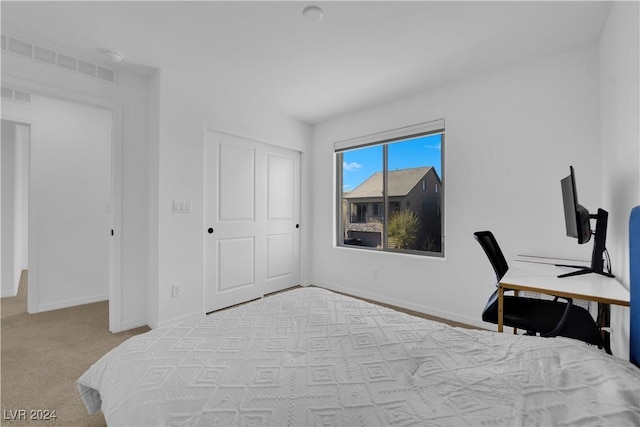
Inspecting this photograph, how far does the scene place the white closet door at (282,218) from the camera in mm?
3869

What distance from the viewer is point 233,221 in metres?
3.43

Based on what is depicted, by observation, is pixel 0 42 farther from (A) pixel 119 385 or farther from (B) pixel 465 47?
(B) pixel 465 47

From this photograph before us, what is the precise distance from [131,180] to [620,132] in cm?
385

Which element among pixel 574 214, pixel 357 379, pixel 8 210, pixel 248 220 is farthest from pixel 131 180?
pixel 574 214

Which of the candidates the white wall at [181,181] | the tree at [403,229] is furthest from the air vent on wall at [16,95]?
the tree at [403,229]

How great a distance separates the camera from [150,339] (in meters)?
1.27

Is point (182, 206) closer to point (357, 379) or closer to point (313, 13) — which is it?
point (313, 13)

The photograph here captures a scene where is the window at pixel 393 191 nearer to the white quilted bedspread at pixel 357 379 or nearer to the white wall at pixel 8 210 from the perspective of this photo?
the white quilted bedspread at pixel 357 379

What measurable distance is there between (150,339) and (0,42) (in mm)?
2627

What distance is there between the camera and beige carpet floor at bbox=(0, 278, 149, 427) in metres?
1.65

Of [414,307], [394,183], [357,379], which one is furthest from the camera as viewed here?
[394,183]

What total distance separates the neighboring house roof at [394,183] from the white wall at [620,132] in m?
1.54

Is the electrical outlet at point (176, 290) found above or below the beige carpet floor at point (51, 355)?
above

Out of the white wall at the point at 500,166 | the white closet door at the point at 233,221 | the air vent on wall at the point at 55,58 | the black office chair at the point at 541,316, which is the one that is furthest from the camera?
the white closet door at the point at 233,221
